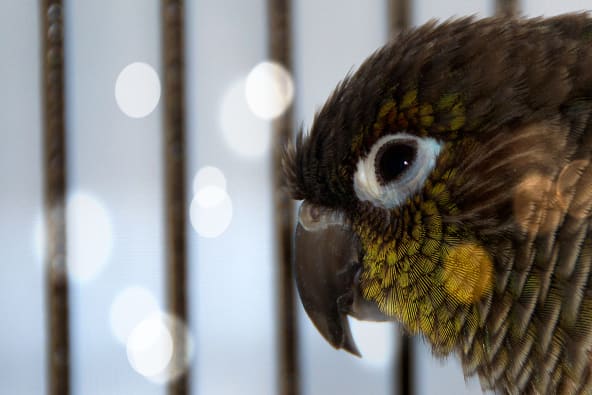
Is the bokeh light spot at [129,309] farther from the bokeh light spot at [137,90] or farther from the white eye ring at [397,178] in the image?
the white eye ring at [397,178]

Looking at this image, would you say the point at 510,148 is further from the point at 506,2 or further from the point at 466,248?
the point at 506,2

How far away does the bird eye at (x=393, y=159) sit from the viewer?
2.14ft

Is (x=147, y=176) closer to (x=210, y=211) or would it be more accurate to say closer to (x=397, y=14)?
(x=210, y=211)

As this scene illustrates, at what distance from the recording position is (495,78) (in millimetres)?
625

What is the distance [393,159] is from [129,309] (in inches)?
29.0

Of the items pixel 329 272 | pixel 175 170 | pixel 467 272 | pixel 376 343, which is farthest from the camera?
pixel 376 343

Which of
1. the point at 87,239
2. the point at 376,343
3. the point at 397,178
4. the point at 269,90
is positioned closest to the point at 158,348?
the point at 87,239

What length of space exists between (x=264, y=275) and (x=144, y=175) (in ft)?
0.98

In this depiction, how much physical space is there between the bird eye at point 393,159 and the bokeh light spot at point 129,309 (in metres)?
0.70

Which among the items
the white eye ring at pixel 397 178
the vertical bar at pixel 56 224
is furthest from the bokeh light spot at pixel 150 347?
the white eye ring at pixel 397 178

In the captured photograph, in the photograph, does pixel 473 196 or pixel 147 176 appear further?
pixel 147 176

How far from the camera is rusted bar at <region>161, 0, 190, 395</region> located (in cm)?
117

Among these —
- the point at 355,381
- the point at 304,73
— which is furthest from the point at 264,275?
the point at 304,73

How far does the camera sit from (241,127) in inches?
47.8
